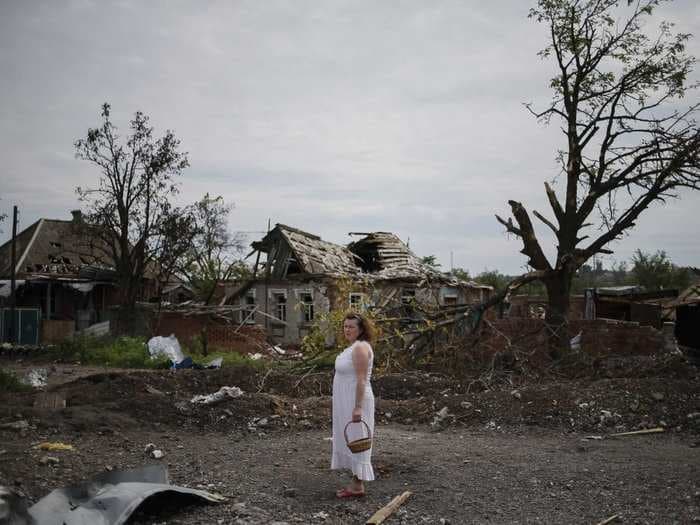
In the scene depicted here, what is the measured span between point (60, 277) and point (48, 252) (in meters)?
4.10

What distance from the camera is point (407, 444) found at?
8.45 m

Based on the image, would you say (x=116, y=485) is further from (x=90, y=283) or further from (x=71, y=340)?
(x=90, y=283)

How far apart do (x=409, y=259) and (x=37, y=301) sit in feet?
55.2

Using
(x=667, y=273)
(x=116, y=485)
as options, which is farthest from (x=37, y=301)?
(x=667, y=273)

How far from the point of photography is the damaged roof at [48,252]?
29.6 m

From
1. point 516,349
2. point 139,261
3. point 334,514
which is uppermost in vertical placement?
point 139,261

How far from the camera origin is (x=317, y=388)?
1240 centimetres

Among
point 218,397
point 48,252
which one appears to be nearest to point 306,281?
point 48,252

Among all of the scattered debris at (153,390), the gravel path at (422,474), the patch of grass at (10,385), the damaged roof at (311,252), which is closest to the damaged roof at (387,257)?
the damaged roof at (311,252)

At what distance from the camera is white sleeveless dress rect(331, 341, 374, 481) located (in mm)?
5840

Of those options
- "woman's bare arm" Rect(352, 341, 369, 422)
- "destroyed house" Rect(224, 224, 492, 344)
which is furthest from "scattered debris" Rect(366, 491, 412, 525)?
"destroyed house" Rect(224, 224, 492, 344)

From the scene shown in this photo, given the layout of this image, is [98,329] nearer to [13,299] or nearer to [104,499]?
[13,299]

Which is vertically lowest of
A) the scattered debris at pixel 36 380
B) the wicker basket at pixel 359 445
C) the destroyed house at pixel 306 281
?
the scattered debris at pixel 36 380

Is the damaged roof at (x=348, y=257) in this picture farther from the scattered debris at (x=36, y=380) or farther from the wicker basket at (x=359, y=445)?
the wicker basket at (x=359, y=445)
